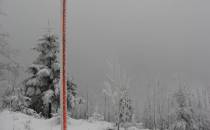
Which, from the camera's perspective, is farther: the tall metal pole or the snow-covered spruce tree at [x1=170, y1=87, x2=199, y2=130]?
the snow-covered spruce tree at [x1=170, y1=87, x2=199, y2=130]

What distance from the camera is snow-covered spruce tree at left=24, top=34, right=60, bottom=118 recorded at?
1992 centimetres

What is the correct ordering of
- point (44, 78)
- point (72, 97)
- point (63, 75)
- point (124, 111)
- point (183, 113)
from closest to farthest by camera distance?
point (63, 75), point (124, 111), point (72, 97), point (44, 78), point (183, 113)

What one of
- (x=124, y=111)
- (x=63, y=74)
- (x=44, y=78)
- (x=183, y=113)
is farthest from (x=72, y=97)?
(x=63, y=74)

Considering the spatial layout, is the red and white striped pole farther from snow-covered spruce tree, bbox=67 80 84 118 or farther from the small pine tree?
snow-covered spruce tree, bbox=67 80 84 118

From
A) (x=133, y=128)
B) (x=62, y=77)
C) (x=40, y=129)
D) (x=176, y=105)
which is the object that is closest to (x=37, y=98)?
(x=133, y=128)

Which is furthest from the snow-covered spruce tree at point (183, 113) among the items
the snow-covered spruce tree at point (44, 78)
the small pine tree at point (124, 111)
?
the snow-covered spruce tree at point (44, 78)

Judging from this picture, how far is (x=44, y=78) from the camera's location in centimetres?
2072

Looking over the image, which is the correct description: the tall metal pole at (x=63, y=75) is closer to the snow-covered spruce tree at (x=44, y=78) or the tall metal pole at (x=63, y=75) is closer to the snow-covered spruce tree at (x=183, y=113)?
the snow-covered spruce tree at (x=44, y=78)

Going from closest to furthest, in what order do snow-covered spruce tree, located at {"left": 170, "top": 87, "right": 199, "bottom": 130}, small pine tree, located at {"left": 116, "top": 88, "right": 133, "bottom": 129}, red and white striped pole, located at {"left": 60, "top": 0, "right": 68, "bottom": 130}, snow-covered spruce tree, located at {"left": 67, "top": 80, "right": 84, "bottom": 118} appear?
red and white striped pole, located at {"left": 60, "top": 0, "right": 68, "bottom": 130} → small pine tree, located at {"left": 116, "top": 88, "right": 133, "bottom": 129} → snow-covered spruce tree, located at {"left": 67, "top": 80, "right": 84, "bottom": 118} → snow-covered spruce tree, located at {"left": 170, "top": 87, "right": 199, "bottom": 130}

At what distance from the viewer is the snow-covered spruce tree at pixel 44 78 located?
19.9m

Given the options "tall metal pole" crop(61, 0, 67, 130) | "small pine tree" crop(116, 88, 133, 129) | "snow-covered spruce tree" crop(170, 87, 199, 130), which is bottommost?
"snow-covered spruce tree" crop(170, 87, 199, 130)

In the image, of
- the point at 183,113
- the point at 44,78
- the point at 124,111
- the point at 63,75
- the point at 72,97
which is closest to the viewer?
the point at 63,75

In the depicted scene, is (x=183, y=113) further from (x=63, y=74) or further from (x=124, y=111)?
(x=63, y=74)

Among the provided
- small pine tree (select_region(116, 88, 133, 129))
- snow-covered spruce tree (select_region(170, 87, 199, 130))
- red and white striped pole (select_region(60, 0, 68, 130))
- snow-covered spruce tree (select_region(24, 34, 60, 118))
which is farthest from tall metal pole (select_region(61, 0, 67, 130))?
snow-covered spruce tree (select_region(170, 87, 199, 130))
